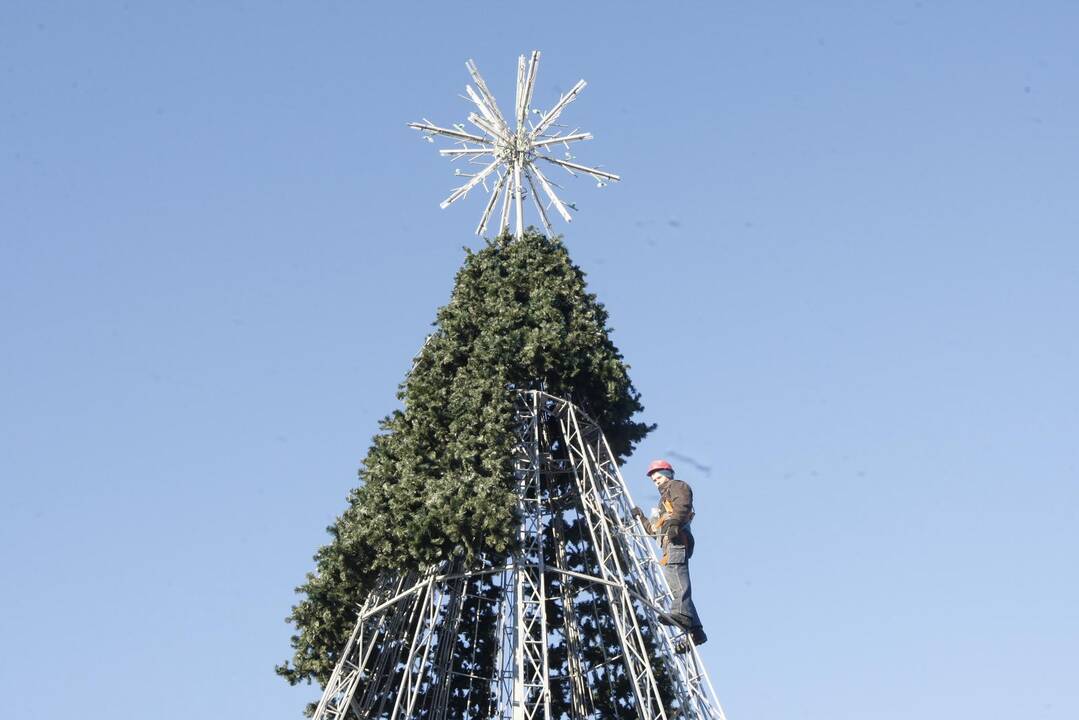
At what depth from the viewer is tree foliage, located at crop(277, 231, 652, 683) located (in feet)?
103

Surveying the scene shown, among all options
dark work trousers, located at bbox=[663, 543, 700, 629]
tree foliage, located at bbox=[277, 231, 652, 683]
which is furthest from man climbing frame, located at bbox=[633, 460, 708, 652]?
tree foliage, located at bbox=[277, 231, 652, 683]

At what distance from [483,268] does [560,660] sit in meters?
9.42

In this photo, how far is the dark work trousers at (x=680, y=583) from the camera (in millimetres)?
31188

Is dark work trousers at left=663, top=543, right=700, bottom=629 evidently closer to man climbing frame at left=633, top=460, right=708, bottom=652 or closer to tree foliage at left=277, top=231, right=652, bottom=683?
man climbing frame at left=633, top=460, right=708, bottom=652

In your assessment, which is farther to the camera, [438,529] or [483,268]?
[483,268]

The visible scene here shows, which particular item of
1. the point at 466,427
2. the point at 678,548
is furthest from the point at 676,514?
the point at 466,427

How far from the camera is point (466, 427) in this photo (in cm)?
3291

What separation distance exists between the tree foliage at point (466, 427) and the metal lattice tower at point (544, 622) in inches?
23.7

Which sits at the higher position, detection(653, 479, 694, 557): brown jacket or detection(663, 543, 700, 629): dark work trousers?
detection(653, 479, 694, 557): brown jacket

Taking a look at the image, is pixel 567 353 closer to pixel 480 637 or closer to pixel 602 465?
pixel 602 465

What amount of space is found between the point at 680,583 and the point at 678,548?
723mm


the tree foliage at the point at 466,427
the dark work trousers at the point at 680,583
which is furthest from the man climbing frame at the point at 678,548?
the tree foliage at the point at 466,427

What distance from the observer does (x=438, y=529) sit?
1240 inches

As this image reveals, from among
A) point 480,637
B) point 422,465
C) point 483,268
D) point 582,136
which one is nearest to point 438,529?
point 422,465
